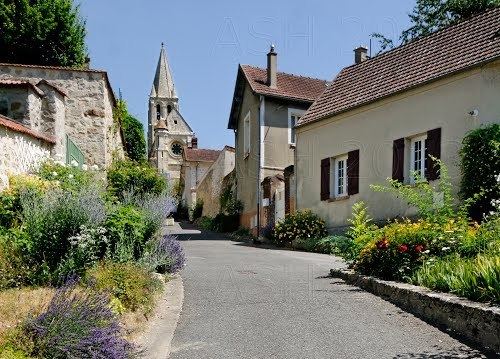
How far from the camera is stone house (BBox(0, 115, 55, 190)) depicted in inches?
381

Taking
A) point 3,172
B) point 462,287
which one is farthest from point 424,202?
point 3,172

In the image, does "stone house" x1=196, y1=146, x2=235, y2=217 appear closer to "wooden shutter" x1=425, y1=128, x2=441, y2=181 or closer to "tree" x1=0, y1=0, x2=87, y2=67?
"tree" x1=0, y1=0, x2=87, y2=67

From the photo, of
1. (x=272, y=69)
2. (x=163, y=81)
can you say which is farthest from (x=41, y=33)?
(x=163, y=81)

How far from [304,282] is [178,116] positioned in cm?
7689

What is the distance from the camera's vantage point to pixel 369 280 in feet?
25.3

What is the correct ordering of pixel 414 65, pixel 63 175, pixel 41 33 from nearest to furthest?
pixel 63 175
pixel 414 65
pixel 41 33

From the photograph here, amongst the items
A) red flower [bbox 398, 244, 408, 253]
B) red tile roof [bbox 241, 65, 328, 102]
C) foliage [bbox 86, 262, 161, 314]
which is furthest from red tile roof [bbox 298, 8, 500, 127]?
foliage [bbox 86, 262, 161, 314]

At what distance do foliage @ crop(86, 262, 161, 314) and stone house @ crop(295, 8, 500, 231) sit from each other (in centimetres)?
729

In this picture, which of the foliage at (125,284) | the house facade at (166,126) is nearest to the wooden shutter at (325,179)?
the foliage at (125,284)

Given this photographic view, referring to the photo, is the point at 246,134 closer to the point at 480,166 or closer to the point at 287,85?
the point at 287,85

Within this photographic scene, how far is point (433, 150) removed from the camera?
1323cm

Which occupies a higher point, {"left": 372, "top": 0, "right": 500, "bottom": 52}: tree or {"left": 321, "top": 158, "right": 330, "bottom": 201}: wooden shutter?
{"left": 372, "top": 0, "right": 500, "bottom": 52}: tree

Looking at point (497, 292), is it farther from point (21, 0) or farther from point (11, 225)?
point (21, 0)

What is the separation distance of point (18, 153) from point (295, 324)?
292 inches
